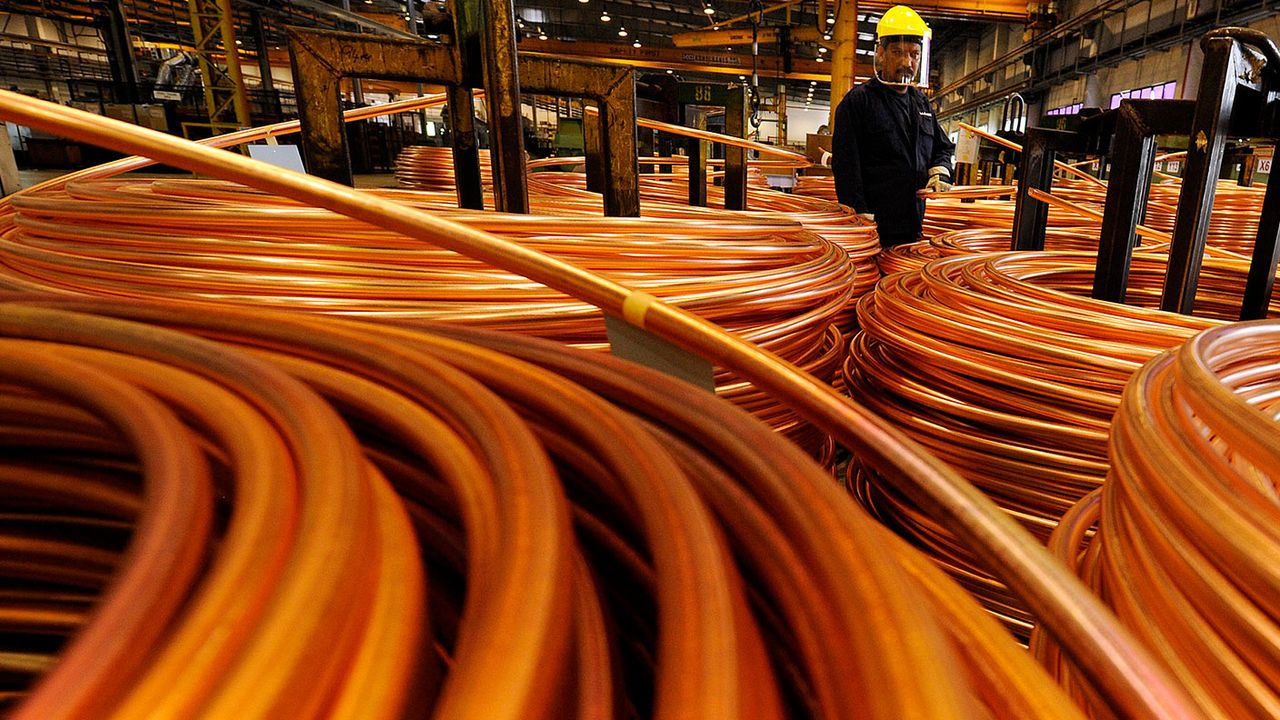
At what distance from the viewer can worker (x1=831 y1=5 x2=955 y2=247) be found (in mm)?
2885

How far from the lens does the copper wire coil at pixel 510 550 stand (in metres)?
0.30

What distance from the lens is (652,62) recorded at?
12.0m

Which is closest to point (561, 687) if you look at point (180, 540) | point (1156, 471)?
point (180, 540)

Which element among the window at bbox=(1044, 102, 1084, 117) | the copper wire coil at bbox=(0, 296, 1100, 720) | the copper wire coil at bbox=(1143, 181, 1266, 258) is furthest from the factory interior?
the window at bbox=(1044, 102, 1084, 117)

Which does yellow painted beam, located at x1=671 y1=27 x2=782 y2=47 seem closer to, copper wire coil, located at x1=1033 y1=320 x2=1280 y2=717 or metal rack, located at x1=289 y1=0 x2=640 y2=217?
metal rack, located at x1=289 y1=0 x2=640 y2=217

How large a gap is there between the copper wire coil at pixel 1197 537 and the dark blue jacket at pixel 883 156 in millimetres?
2334

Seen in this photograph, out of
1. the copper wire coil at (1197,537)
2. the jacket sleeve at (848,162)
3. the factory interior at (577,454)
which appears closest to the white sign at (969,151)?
the jacket sleeve at (848,162)

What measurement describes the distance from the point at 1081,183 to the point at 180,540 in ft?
19.5

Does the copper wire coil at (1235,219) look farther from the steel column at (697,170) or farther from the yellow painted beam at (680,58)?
the yellow painted beam at (680,58)

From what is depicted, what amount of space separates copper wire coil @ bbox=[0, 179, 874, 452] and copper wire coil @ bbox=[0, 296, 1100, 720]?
319mm

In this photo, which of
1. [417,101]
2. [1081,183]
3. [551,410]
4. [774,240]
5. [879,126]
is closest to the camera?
[551,410]

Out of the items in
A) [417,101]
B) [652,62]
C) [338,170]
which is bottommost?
[338,170]

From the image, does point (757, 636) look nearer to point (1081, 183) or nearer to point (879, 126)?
point (879, 126)

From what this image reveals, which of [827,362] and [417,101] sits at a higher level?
[417,101]
